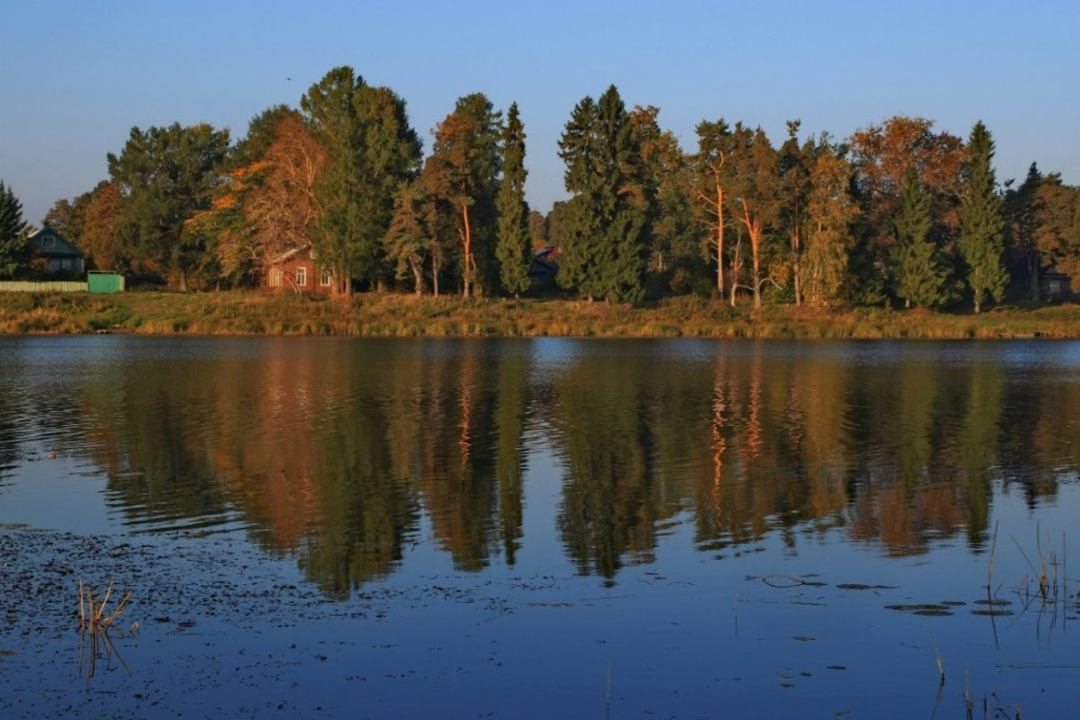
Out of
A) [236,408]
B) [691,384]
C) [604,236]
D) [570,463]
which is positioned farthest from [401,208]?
[570,463]

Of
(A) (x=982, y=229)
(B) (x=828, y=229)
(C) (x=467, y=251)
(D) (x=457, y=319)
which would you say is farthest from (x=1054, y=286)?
(D) (x=457, y=319)

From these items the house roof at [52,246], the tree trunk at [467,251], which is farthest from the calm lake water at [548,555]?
the house roof at [52,246]

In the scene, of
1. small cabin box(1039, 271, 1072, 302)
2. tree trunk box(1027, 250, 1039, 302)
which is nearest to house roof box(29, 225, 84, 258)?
tree trunk box(1027, 250, 1039, 302)

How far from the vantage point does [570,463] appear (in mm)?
25109

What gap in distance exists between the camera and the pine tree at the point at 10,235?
98.9 m

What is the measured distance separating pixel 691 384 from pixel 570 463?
21285 millimetres

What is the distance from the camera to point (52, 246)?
117 m

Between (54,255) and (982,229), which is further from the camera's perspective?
(54,255)

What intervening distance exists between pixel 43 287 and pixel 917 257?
6875 cm

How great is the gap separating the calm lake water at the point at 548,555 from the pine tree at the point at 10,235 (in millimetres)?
68581

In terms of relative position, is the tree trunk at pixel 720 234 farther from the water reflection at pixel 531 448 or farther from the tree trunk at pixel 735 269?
the water reflection at pixel 531 448

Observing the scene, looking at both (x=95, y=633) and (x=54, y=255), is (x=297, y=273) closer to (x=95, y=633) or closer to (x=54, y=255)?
(x=54, y=255)

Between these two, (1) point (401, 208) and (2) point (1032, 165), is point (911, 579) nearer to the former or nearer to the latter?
(1) point (401, 208)

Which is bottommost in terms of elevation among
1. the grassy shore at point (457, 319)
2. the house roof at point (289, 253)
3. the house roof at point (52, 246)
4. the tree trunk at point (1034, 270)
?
the grassy shore at point (457, 319)
